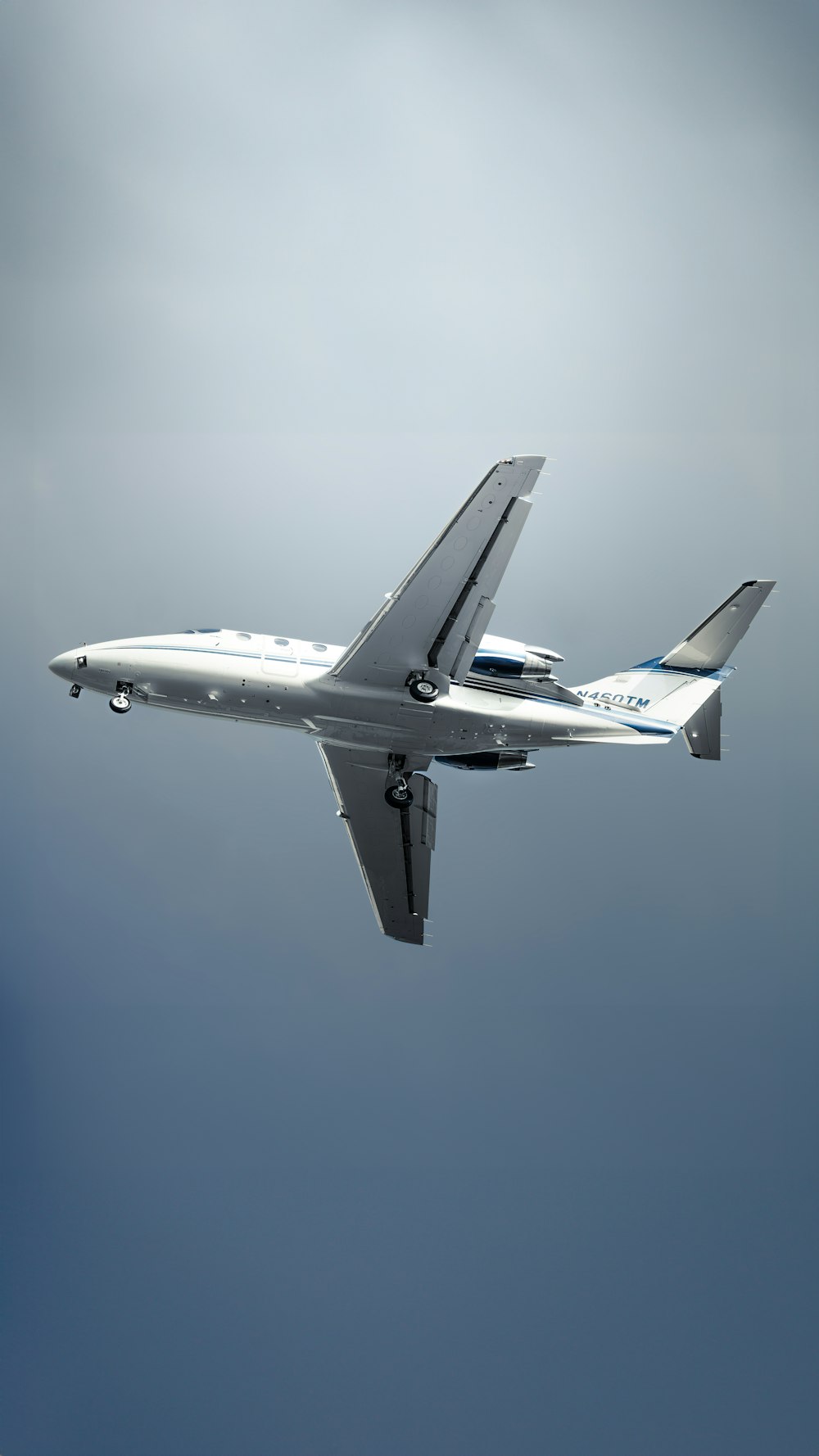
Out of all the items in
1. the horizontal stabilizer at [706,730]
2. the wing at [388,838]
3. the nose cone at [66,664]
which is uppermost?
the nose cone at [66,664]

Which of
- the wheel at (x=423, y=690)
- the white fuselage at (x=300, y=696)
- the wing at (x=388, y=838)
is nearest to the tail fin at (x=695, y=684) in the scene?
the white fuselage at (x=300, y=696)

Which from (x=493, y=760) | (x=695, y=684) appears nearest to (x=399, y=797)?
(x=493, y=760)

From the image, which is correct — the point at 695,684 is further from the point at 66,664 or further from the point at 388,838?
the point at 66,664

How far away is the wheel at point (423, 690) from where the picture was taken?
85.5ft

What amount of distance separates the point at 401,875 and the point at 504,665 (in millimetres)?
8159

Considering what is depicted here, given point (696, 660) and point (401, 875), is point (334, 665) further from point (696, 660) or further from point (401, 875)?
point (696, 660)

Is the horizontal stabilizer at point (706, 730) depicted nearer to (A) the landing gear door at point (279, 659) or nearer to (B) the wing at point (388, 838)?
(B) the wing at point (388, 838)

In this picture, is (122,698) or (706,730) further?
(706,730)

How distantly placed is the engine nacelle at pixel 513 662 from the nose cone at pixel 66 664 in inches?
387

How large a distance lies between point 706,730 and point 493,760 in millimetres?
6362

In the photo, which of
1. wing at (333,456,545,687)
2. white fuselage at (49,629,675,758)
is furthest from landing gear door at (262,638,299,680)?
wing at (333,456,545,687)

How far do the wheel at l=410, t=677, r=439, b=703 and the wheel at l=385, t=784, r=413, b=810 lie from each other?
162 inches

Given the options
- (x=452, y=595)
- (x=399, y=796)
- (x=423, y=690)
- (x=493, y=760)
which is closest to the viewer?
(x=452, y=595)

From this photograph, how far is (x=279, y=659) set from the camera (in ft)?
87.1
